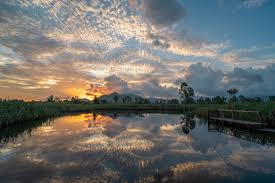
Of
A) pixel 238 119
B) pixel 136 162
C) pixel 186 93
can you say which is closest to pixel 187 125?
pixel 238 119

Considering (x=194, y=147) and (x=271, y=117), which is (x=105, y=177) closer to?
(x=194, y=147)

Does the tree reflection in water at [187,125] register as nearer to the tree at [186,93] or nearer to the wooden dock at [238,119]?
the wooden dock at [238,119]

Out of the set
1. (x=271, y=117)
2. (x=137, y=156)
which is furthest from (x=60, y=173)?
(x=271, y=117)

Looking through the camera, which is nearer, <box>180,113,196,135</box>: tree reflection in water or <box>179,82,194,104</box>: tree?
<box>180,113,196,135</box>: tree reflection in water

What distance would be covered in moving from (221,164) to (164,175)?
322cm

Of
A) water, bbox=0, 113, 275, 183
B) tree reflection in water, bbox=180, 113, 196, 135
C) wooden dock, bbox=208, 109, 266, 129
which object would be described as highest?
wooden dock, bbox=208, 109, 266, 129

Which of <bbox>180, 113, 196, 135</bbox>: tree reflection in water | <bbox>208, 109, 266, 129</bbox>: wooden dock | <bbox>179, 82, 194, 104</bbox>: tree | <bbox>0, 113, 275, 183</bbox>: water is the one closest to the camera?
<bbox>0, 113, 275, 183</bbox>: water

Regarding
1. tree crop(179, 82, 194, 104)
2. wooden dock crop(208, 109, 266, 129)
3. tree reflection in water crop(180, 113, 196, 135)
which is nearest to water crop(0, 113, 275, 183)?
wooden dock crop(208, 109, 266, 129)

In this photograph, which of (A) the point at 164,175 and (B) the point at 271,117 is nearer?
(A) the point at 164,175

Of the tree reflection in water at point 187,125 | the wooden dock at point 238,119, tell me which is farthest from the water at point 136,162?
the tree reflection in water at point 187,125

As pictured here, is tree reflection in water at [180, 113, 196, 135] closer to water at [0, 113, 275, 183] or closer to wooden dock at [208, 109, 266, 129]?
wooden dock at [208, 109, 266, 129]

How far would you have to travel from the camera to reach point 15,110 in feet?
78.8

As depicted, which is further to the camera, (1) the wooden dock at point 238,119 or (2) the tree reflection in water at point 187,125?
(2) the tree reflection in water at point 187,125

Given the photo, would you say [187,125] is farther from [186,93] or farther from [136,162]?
[186,93]
